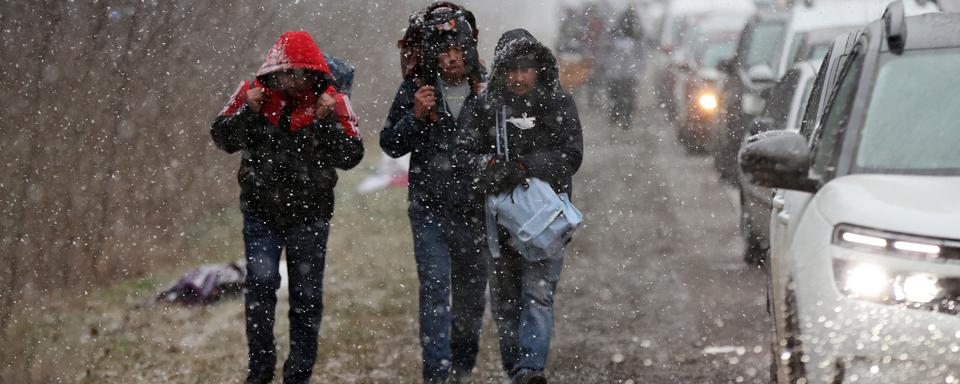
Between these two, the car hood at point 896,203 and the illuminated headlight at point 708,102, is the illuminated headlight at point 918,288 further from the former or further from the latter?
the illuminated headlight at point 708,102

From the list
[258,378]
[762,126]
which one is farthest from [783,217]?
[762,126]

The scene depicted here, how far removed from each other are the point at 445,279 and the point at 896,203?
8.44ft

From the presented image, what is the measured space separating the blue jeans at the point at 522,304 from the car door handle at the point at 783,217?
0.99 m

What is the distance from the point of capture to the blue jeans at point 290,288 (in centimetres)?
616

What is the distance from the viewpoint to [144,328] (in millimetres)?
7797

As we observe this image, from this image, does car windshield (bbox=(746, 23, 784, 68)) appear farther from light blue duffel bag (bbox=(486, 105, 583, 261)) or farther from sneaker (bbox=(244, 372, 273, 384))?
sneaker (bbox=(244, 372, 273, 384))

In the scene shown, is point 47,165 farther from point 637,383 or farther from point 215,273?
point 637,383

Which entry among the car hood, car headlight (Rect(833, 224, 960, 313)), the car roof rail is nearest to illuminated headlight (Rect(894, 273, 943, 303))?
car headlight (Rect(833, 224, 960, 313))

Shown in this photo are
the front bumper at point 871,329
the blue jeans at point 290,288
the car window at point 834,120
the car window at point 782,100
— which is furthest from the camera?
the car window at point 782,100

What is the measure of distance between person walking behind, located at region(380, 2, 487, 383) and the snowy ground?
0.54 m

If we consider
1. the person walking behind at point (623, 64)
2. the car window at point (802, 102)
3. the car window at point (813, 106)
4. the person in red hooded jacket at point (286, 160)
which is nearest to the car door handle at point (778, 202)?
the car window at point (813, 106)

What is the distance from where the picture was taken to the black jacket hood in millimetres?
5848

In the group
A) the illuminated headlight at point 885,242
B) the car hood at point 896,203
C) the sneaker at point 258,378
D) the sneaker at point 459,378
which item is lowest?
the sneaker at point 459,378

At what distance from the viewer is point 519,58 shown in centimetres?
584
